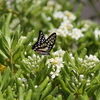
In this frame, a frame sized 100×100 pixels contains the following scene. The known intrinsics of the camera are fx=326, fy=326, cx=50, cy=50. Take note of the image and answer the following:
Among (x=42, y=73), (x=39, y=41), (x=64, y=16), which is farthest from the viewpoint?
(x=64, y=16)

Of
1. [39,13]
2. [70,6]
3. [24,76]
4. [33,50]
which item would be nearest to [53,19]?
[39,13]

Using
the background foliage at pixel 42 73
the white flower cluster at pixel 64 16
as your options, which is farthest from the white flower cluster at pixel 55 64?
the white flower cluster at pixel 64 16

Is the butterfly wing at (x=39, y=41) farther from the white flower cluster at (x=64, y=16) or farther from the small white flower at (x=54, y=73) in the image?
the white flower cluster at (x=64, y=16)

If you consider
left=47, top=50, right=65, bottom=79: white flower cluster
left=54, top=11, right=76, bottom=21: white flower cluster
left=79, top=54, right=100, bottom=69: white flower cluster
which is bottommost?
left=79, top=54, right=100, bottom=69: white flower cluster

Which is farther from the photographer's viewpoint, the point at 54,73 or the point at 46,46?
the point at 46,46

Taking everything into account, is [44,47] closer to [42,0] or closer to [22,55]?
[22,55]

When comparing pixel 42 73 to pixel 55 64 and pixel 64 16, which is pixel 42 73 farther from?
pixel 64 16

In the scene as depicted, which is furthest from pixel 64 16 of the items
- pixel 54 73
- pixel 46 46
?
pixel 54 73

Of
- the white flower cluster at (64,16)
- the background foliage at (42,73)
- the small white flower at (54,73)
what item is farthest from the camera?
the white flower cluster at (64,16)

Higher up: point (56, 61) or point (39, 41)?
point (39, 41)

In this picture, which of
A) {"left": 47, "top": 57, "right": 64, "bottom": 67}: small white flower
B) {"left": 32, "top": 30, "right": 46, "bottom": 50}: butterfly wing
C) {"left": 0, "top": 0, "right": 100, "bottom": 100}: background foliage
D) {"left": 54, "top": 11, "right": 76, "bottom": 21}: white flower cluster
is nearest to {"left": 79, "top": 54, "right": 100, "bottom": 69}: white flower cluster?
{"left": 0, "top": 0, "right": 100, "bottom": 100}: background foliage

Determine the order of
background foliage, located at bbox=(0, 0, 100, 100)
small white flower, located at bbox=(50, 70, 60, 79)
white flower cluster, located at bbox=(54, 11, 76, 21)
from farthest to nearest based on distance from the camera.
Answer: white flower cluster, located at bbox=(54, 11, 76, 21), small white flower, located at bbox=(50, 70, 60, 79), background foliage, located at bbox=(0, 0, 100, 100)

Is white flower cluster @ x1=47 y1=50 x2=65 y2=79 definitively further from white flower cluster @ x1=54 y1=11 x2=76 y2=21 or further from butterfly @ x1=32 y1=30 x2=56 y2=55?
white flower cluster @ x1=54 y1=11 x2=76 y2=21
